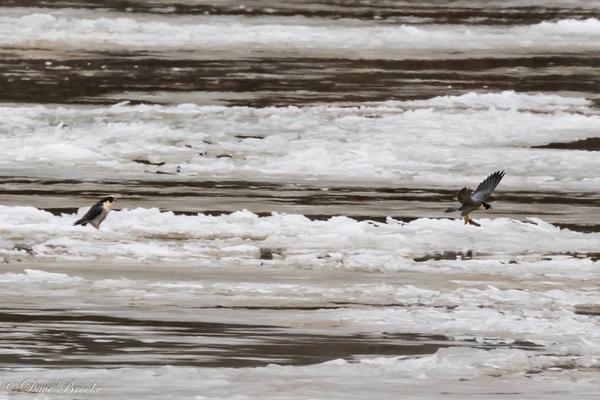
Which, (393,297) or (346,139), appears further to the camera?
(346,139)

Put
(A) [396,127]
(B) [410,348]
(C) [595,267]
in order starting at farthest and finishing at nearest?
(A) [396,127] → (C) [595,267] → (B) [410,348]

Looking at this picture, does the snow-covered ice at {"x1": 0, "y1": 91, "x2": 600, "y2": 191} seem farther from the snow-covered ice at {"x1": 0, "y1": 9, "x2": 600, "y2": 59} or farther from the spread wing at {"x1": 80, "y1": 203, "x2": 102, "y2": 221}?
the snow-covered ice at {"x1": 0, "y1": 9, "x2": 600, "y2": 59}

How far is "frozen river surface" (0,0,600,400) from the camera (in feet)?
28.2

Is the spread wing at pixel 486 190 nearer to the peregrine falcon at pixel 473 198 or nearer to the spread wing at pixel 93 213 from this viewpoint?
the peregrine falcon at pixel 473 198

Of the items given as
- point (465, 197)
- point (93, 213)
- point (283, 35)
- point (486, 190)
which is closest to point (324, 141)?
point (486, 190)

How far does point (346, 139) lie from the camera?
1827 centimetres

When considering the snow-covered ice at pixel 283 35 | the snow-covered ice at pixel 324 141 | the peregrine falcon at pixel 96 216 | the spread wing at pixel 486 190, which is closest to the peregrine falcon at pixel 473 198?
the spread wing at pixel 486 190

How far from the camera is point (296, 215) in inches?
517

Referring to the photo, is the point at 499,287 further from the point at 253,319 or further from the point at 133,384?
the point at 133,384

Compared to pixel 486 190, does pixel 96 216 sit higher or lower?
lower

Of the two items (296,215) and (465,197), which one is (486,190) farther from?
(296,215)

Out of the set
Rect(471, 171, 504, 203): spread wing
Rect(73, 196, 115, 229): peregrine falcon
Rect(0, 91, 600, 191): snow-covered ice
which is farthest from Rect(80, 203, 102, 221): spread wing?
Rect(0, 91, 600, 191): snow-covered ice

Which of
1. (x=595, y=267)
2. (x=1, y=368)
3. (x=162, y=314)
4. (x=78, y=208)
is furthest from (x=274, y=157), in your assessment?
(x=1, y=368)

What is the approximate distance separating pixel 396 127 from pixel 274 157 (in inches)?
89.6
